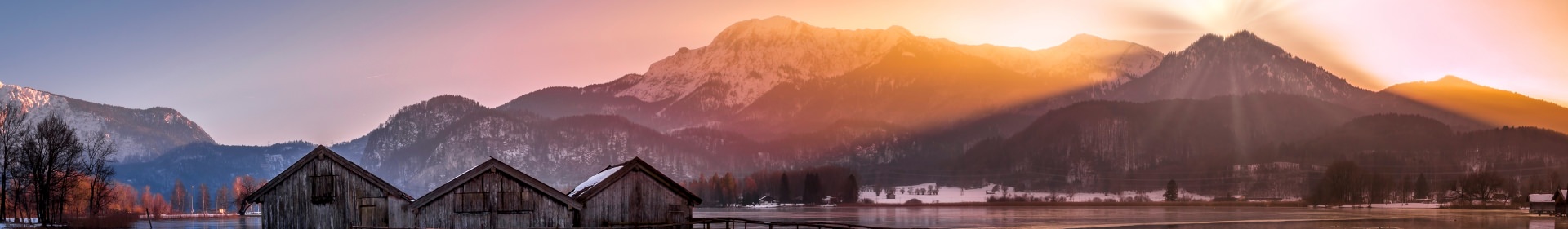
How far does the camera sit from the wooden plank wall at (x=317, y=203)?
54.2m

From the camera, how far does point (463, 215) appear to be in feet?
169

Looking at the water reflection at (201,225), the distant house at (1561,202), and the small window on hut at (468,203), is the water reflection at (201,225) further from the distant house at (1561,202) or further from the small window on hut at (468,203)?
the distant house at (1561,202)

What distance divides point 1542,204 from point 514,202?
465 feet

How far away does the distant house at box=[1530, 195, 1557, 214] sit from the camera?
148950 millimetres

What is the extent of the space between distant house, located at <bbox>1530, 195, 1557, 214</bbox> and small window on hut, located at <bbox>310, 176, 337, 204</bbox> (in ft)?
459

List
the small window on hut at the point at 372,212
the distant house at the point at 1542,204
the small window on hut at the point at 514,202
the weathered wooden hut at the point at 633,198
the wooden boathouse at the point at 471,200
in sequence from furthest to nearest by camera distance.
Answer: the distant house at the point at 1542,204
the weathered wooden hut at the point at 633,198
the small window on hut at the point at 372,212
the small window on hut at the point at 514,202
the wooden boathouse at the point at 471,200

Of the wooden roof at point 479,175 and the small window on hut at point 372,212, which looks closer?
the wooden roof at point 479,175

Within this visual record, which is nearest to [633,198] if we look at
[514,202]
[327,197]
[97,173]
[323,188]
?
[514,202]

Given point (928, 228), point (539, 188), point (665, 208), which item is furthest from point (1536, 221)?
point (539, 188)

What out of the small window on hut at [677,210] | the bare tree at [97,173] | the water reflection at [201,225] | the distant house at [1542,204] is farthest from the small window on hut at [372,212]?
the distant house at [1542,204]

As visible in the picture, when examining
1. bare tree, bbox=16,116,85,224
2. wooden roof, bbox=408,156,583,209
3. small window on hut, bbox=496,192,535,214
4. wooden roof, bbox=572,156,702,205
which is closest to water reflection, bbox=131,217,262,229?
bare tree, bbox=16,116,85,224

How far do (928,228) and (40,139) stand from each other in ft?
228

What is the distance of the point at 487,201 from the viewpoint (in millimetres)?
51531

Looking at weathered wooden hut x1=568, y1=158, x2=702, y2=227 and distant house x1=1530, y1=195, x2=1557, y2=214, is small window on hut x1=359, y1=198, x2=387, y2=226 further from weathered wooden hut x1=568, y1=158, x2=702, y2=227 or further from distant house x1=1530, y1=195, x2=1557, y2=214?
distant house x1=1530, y1=195, x2=1557, y2=214
